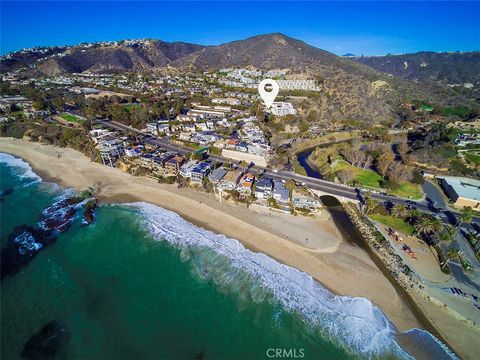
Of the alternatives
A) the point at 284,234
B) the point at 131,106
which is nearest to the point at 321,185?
the point at 284,234

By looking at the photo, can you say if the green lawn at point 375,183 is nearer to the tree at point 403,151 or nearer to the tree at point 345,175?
the tree at point 345,175

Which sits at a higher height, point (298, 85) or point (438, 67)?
point (438, 67)

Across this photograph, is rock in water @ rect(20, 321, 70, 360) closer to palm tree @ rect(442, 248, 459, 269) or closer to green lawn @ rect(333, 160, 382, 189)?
palm tree @ rect(442, 248, 459, 269)

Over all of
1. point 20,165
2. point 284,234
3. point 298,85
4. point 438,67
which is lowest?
point 284,234

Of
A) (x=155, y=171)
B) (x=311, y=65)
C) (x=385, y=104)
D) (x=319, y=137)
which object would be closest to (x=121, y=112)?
(x=155, y=171)

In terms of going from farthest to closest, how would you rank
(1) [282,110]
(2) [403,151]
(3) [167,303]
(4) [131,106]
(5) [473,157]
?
(4) [131,106] < (1) [282,110] < (2) [403,151] < (5) [473,157] < (3) [167,303]

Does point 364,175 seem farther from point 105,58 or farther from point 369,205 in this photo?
point 105,58
